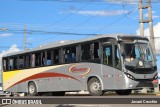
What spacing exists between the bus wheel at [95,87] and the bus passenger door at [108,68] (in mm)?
407

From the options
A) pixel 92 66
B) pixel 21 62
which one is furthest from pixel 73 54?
pixel 21 62

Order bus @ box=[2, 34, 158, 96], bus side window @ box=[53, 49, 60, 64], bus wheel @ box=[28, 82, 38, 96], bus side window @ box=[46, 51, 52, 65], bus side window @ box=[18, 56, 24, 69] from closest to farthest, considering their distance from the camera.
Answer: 1. bus @ box=[2, 34, 158, 96]
2. bus side window @ box=[53, 49, 60, 64]
3. bus side window @ box=[46, 51, 52, 65]
4. bus wheel @ box=[28, 82, 38, 96]
5. bus side window @ box=[18, 56, 24, 69]

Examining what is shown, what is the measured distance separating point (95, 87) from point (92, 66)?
1.11m

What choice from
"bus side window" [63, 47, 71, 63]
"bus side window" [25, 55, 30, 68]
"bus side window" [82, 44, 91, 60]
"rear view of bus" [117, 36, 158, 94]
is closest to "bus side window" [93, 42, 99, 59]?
"bus side window" [82, 44, 91, 60]

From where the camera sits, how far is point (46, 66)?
21906 mm

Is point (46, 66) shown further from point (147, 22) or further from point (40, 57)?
point (147, 22)

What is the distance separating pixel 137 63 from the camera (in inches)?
659

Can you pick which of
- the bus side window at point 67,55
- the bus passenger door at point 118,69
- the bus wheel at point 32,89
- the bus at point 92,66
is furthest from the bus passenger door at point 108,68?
the bus wheel at point 32,89

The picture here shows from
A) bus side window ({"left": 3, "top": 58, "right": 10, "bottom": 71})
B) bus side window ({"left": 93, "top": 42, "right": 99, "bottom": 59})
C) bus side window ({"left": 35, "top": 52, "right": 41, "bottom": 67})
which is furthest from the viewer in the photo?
bus side window ({"left": 3, "top": 58, "right": 10, "bottom": 71})

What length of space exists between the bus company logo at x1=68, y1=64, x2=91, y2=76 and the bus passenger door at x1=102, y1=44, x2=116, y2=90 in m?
1.30

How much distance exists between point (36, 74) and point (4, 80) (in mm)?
5392

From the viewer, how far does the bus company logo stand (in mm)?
18794

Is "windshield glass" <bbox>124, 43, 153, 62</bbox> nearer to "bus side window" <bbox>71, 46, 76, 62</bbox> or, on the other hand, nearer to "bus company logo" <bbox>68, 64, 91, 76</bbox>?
"bus company logo" <bbox>68, 64, 91, 76</bbox>

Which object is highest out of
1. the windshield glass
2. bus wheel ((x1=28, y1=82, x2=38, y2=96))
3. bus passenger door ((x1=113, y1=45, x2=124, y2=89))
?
the windshield glass
